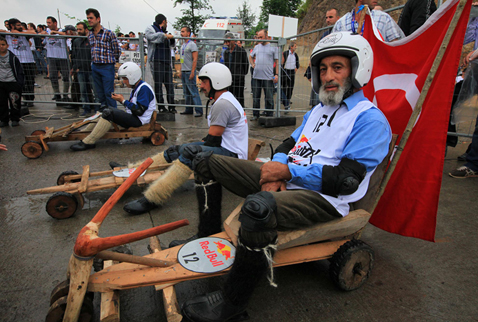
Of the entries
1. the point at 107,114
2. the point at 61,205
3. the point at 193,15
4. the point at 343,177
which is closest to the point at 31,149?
the point at 107,114

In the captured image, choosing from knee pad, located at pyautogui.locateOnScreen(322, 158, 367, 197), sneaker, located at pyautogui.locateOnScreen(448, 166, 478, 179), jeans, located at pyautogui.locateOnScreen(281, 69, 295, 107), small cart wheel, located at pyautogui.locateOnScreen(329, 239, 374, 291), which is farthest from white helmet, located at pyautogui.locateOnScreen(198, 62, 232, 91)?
jeans, located at pyautogui.locateOnScreen(281, 69, 295, 107)

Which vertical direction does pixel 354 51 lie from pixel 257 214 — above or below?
above

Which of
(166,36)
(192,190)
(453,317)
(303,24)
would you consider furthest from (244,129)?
(303,24)

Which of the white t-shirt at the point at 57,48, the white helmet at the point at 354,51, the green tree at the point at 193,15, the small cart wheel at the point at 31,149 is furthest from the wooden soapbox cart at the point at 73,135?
the green tree at the point at 193,15

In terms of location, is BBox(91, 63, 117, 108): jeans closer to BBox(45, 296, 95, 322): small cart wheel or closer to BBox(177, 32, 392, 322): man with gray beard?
BBox(177, 32, 392, 322): man with gray beard

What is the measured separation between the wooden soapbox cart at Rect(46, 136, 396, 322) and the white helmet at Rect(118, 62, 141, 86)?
3.60 meters

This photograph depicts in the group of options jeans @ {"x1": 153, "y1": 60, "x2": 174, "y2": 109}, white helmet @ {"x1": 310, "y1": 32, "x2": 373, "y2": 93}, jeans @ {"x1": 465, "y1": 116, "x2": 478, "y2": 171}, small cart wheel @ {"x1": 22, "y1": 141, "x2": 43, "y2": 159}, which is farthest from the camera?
jeans @ {"x1": 153, "y1": 60, "x2": 174, "y2": 109}

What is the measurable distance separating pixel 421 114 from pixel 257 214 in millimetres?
1563

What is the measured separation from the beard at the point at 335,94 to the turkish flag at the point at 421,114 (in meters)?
0.62

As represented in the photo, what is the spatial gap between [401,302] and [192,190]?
103 inches

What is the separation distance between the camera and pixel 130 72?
16.6 ft

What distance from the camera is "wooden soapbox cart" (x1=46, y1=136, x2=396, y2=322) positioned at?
1.61 metres

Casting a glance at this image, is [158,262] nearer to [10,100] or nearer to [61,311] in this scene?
[61,311]

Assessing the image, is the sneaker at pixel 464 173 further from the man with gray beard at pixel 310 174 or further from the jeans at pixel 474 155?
the man with gray beard at pixel 310 174
